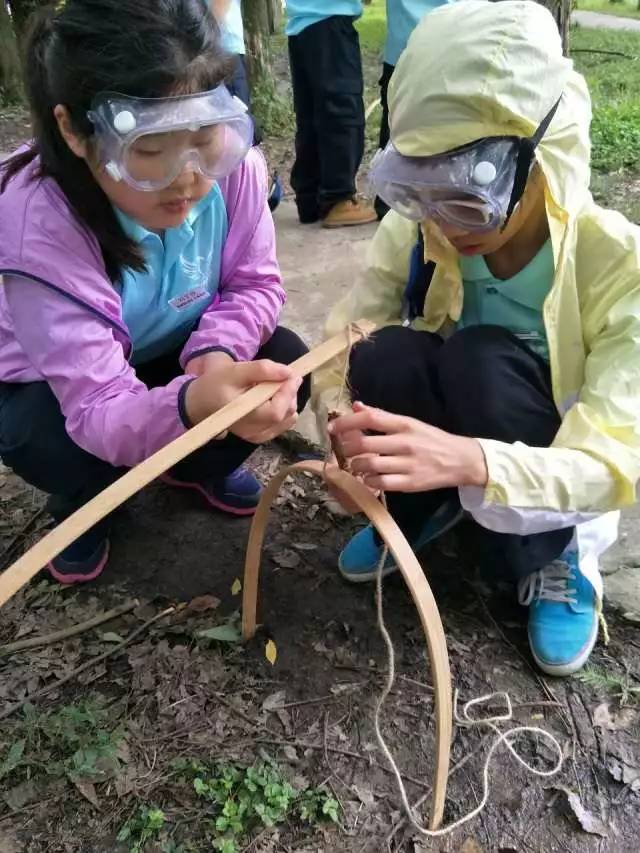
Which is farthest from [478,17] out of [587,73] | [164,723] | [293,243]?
[587,73]

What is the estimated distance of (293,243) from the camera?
143 inches

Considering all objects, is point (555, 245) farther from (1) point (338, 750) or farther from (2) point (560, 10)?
(2) point (560, 10)

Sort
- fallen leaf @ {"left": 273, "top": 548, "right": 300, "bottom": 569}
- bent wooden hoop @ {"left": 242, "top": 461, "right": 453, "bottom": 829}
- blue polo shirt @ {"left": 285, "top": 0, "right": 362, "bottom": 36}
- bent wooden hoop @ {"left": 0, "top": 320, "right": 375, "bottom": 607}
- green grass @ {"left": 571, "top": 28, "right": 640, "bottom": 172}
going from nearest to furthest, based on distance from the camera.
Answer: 1. bent wooden hoop @ {"left": 0, "top": 320, "right": 375, "bottom": 607}
2. bent wooden hoop @ {"left": 242, "top": 461, "right": 453, "bottom": 829}
3. fallen leaf @ {"left": 273, "top": 548, "right": 300, "bottom": 569}
4. blue polo shirt @ {"left": 285, "top": 0, "right": 362, "bottom": 36}
5. green grass @ {"left": 571, "top": 28, "right": 640, "bottom": 172}

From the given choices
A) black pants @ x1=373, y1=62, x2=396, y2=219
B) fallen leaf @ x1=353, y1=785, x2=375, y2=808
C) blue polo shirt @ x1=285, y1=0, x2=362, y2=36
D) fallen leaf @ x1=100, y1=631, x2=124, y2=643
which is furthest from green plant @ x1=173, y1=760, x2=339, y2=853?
blue polo shirt @ x1=285, y1=0, x2=362, y2=36

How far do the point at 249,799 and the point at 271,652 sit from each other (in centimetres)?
33

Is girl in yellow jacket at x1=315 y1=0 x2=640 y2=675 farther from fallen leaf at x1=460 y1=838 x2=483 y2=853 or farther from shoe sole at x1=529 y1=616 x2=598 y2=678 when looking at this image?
fallen leaf at x1=460 y1=838 x2=483 y2=853

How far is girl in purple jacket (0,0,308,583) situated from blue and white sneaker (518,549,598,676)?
0.66 m

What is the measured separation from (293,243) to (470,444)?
8.31 feet

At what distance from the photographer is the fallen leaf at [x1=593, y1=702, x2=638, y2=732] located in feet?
5.05

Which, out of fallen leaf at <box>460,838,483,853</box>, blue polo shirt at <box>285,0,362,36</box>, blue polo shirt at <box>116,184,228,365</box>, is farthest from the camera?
blue polo shirt at <box>285,0,362,36</box>

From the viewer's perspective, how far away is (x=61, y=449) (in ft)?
5.71

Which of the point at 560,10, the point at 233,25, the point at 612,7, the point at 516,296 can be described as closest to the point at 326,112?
the point at 233,25

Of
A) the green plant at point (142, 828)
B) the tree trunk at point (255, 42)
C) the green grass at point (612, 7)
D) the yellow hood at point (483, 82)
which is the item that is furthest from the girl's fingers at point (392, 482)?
the green grass at point (612, 7)

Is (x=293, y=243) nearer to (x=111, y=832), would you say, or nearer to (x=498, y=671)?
(x=498, y=671)
